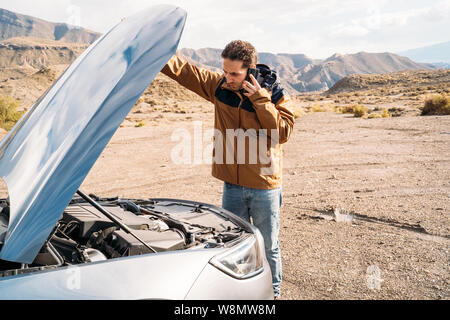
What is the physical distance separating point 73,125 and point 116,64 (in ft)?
1.39

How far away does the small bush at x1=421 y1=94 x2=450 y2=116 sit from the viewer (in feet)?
64.7

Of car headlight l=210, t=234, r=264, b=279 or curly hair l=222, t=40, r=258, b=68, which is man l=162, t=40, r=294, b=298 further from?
car headlight l=210, t=234, r=264, b=279

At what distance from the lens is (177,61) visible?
3.39 m

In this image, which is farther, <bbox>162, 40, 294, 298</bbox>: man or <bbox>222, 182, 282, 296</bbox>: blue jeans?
<bbox>222, 182, 282, 296</bbox>: blue jeans

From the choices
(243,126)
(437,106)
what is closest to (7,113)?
(243,126)

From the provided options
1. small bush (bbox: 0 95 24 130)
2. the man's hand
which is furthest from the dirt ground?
small bush (bbox: 0 95 24 130)

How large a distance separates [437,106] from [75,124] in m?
21.7

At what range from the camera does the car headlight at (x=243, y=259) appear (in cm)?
218

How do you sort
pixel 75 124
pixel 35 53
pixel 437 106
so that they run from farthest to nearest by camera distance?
pixel 35 53 < pixel 437 106 < pixel 75 124

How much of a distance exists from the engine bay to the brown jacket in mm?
419

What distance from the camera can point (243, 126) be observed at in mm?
3201

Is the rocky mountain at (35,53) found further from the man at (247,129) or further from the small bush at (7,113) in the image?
the man at (247,129)

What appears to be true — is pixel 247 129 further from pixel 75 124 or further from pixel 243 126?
pixel 75 124

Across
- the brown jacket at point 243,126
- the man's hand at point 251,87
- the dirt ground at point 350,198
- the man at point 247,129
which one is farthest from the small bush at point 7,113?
the man's hand at point 251,87
